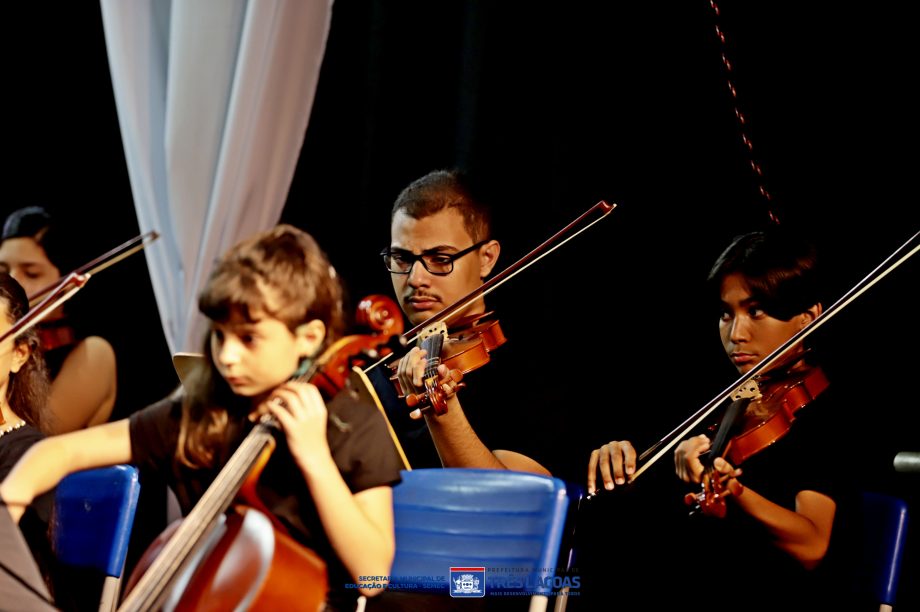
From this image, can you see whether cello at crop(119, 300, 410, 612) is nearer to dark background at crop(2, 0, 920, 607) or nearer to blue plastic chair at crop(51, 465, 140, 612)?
blue plastic chair at crop(51, 465, 140, 612)

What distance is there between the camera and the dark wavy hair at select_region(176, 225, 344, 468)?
1392mm

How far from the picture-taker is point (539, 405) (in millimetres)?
2227

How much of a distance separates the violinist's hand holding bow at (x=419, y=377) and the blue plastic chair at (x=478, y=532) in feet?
1.24

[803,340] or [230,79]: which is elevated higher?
[230,79]

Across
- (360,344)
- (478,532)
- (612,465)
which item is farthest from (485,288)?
(360,344)

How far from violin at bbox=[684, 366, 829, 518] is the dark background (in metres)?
0.13

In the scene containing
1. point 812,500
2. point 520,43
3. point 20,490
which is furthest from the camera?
point 520,43

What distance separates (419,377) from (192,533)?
789 mm

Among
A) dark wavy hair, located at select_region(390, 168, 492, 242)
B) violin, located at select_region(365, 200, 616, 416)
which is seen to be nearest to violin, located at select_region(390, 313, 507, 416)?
violin, located at select_region(365, 200, 616, 416)

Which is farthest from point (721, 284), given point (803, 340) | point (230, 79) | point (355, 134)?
point (230, 79)

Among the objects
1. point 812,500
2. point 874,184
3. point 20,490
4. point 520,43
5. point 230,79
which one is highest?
point 520,43

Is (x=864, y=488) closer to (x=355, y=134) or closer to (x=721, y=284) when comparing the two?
(x=721, y=284)

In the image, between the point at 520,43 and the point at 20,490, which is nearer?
the point at 20,490

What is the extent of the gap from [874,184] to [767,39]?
0.38 metres
